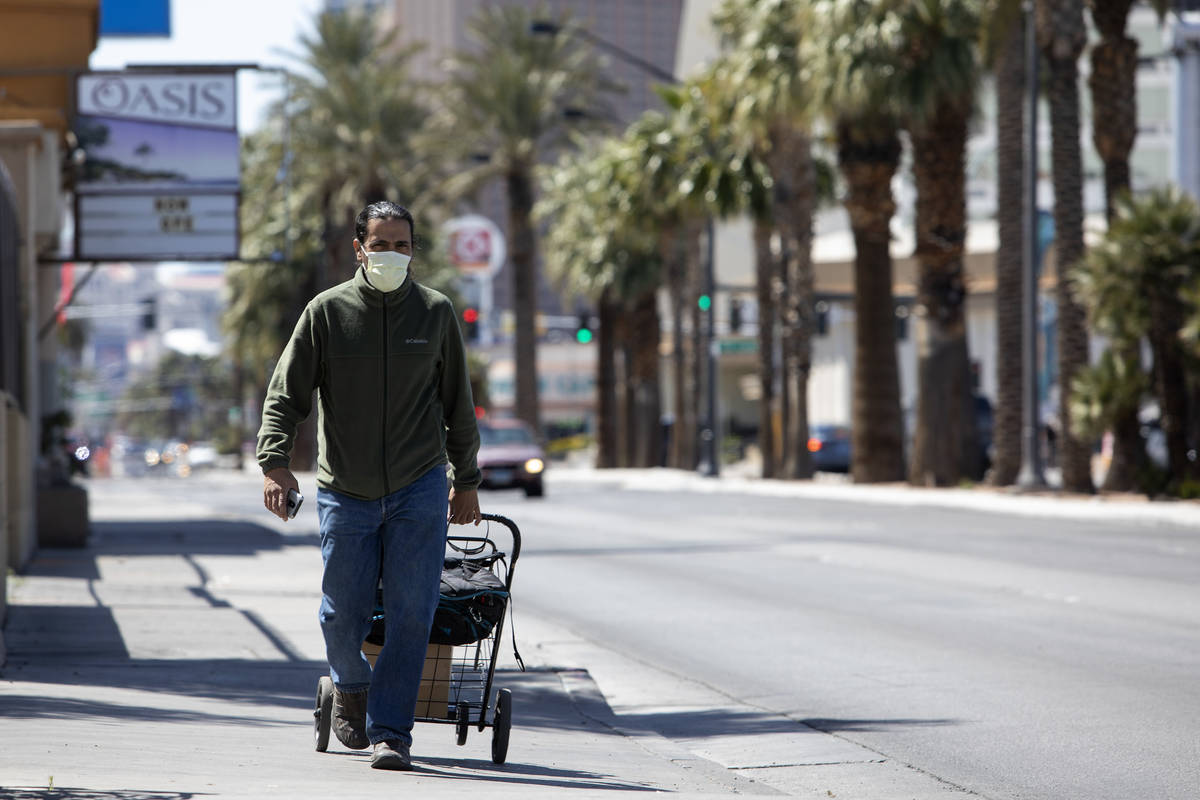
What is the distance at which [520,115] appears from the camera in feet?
171

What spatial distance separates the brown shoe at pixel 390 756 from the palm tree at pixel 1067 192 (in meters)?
25.3

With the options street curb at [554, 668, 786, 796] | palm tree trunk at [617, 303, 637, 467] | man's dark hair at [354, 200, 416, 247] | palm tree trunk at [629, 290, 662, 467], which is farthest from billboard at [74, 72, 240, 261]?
palm tree trunk at [617, 303, 637, 467]

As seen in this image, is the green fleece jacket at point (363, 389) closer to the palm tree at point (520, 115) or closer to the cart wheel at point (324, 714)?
the cart wheel at point (324, 714)

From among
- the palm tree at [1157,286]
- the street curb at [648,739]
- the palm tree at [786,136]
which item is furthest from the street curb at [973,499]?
the street curb at [648,739]

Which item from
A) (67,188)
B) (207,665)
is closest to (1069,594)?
(207,665)

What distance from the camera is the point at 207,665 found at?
1041 cm

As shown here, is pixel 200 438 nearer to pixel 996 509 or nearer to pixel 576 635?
pixel 996 509

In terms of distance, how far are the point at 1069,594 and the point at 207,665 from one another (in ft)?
24.5

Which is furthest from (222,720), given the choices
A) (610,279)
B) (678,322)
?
(610,279)

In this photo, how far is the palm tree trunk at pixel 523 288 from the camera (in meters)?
53.2

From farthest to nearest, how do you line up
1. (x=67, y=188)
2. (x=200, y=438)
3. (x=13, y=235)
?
(x=200, y=438)
(x=67, y=188)
(x=13, y=235)

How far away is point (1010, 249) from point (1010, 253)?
0.26ft

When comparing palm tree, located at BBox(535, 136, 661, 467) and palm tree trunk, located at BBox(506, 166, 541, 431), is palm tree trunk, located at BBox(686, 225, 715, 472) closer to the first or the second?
palm tree, located at BBox(535, 136, 661, 467)

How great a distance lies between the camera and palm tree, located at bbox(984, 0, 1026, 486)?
32.4 m
